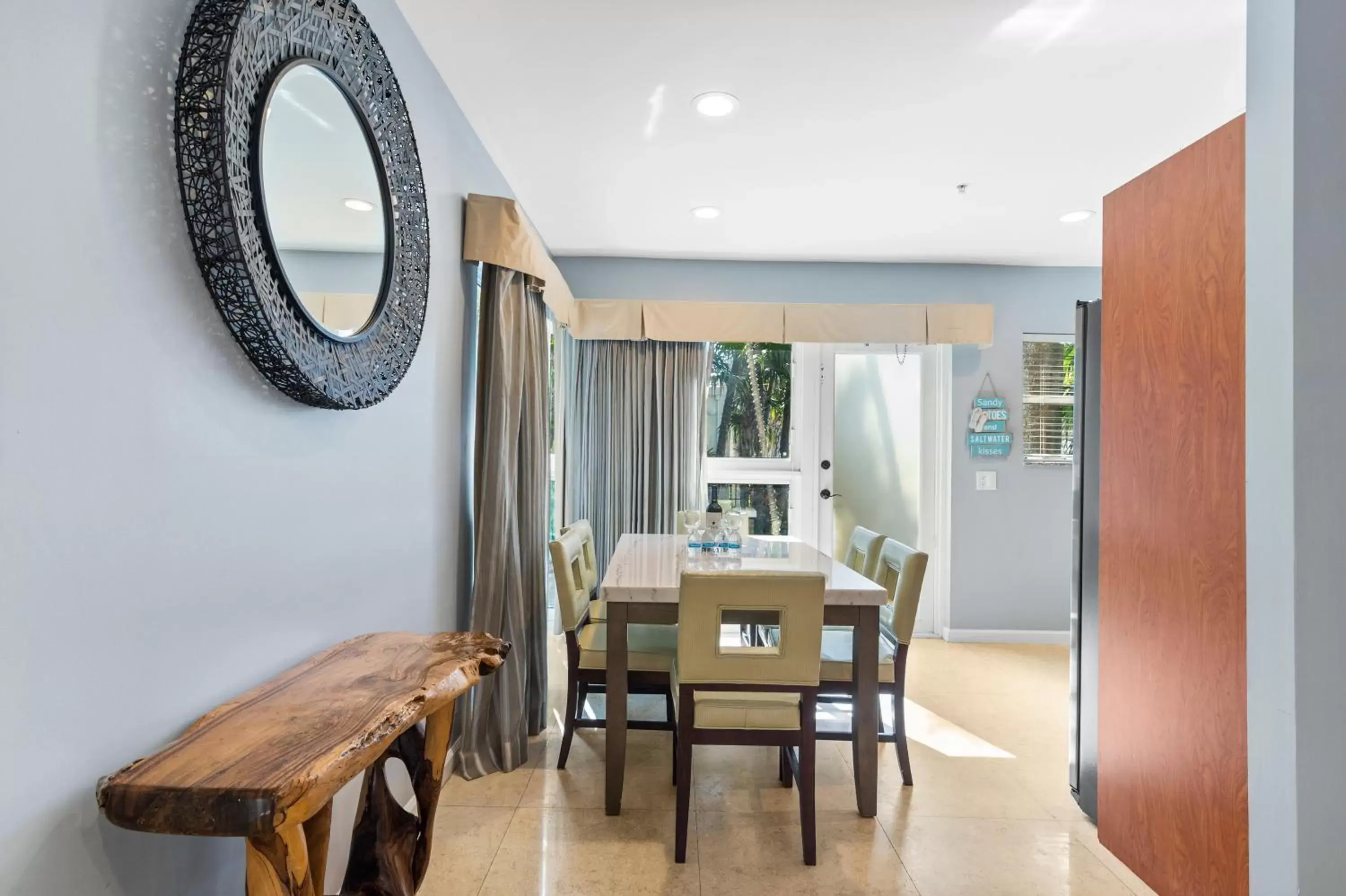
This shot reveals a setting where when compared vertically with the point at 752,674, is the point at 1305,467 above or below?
above

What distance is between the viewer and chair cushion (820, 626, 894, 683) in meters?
2.32

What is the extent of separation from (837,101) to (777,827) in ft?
8.24

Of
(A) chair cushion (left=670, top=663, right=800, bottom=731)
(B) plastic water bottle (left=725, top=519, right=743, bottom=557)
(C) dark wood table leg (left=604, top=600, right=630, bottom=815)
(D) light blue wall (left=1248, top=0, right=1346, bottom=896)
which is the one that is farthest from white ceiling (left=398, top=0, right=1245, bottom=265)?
(A) chair cushion (left=670, top=663, right=800, bottom=731)

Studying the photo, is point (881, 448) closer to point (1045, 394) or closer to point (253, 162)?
point (1045, 394)

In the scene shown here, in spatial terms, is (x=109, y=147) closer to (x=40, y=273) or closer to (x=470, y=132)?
(x=40, y=273)

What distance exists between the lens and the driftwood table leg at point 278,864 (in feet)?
2.91

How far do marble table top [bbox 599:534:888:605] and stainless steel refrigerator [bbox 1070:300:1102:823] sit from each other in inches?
27.5

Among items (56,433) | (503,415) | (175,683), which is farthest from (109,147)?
(503,415)

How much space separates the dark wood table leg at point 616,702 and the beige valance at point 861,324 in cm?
232

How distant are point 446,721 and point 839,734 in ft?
4.80

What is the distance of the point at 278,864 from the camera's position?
2.95ft

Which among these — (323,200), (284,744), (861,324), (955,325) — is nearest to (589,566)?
(323,200)

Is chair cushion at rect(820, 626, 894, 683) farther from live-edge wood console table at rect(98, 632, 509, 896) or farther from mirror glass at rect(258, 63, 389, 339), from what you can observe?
mirror glass at rect(258, 63, 389, 339)

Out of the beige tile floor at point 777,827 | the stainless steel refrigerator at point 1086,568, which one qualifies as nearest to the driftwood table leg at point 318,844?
the beige tile floor at point 777,827
